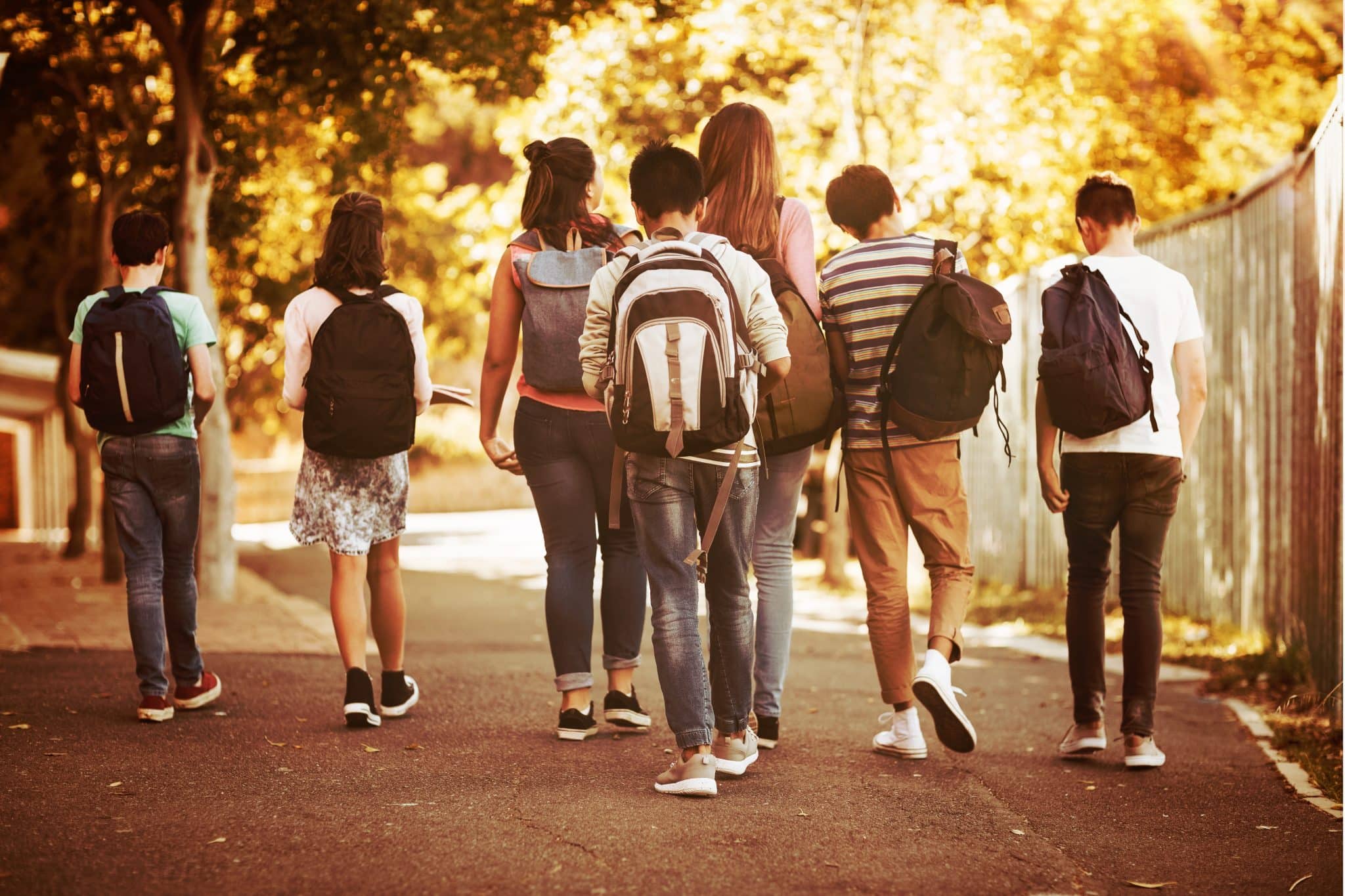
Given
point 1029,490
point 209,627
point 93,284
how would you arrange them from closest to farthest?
point 209,627, point 1029,490, point 93,284

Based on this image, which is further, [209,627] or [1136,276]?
[209,627]

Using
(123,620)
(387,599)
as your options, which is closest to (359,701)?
(387,599)

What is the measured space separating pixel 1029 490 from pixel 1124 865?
27.5ft

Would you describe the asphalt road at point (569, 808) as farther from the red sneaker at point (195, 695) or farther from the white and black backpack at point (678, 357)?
the white and black backpack at point (678, 357)

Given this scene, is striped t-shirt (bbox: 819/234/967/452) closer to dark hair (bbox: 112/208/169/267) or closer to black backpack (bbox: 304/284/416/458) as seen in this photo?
black backpack (bbox: 304/284/416/458)

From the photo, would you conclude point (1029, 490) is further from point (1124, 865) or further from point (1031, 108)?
point (1124, 865)

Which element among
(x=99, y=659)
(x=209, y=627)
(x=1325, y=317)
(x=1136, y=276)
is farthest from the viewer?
(x=209, y=627)

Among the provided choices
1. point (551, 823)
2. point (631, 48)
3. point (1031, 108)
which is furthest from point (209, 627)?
point (1031, 108)

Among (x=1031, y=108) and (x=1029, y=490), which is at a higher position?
(x=1031, y=108)

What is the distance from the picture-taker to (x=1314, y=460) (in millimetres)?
7195

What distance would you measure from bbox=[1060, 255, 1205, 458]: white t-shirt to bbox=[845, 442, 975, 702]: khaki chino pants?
1.71 feet

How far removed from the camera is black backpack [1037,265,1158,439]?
5355 millimetres

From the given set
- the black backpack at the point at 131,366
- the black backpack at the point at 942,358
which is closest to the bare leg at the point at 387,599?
the black backpack at the point at 131,366

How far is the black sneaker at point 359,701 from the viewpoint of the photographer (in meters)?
5.79
